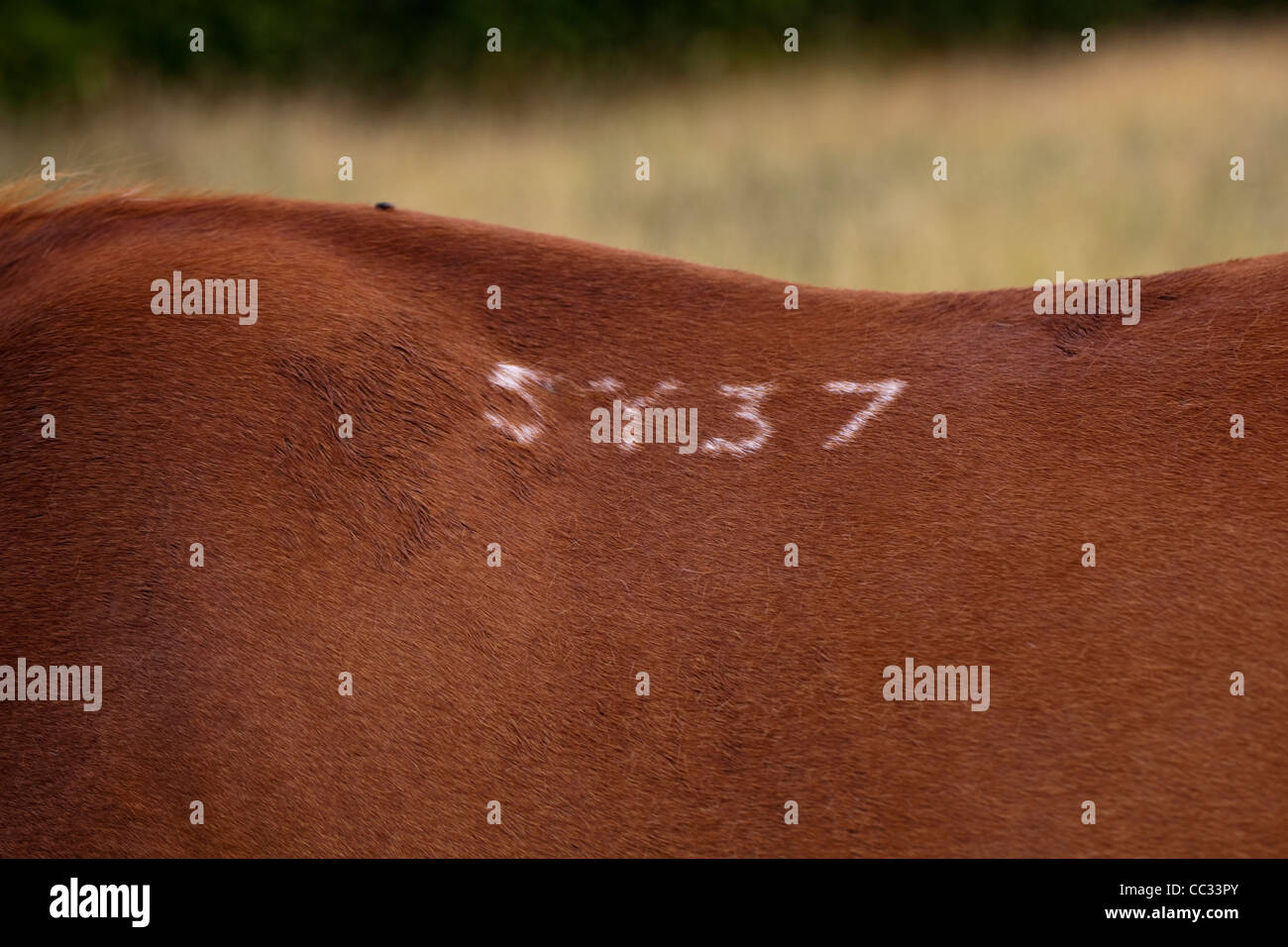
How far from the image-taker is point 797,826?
66.6 inches

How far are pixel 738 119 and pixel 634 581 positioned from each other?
22.4 ft

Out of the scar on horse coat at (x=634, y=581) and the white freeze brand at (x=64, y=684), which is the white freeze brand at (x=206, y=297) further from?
the white freeze brand at (x=64, y=684)

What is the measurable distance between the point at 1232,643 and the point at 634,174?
20.1 ft

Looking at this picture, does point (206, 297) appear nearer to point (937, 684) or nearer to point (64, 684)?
point (64, 684)

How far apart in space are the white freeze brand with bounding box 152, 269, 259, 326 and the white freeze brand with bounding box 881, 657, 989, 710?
135cm

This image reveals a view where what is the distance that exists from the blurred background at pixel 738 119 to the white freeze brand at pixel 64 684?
4212 millimetres

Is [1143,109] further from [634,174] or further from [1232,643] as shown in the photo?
[1232,643]
